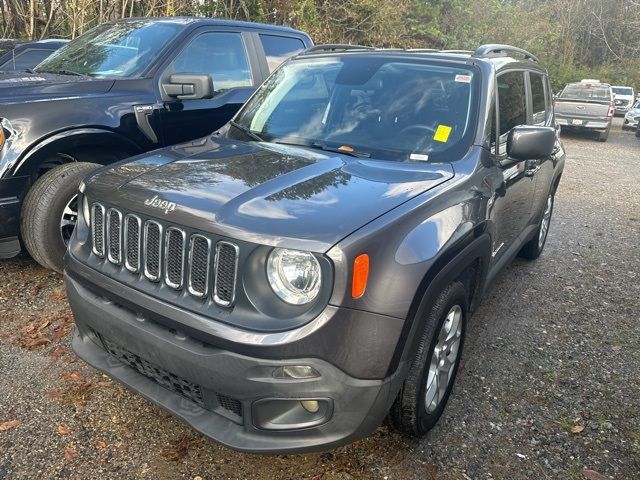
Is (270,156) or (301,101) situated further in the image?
(301,101)

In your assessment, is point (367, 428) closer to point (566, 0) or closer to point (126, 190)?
point (126, 190)

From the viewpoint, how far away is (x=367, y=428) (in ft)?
7.01

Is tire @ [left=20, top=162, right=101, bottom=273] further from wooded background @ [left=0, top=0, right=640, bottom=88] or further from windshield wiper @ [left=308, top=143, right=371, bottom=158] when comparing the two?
wooded background @ [left=0, top=0, right=640, bottom=88]

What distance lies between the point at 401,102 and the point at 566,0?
4134cm

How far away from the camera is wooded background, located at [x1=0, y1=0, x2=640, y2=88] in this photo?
11914 mm

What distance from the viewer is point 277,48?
5.74m

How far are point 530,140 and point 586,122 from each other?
655 inches

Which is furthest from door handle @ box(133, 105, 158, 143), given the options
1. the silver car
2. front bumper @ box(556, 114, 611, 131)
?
the silver car

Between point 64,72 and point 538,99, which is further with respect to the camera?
point 64,72

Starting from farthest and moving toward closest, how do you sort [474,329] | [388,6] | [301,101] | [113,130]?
1. [388,6]
2. [113,130]
3. [474,329]
4. [301,101]

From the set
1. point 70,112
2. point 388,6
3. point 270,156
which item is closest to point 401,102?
point 270,156

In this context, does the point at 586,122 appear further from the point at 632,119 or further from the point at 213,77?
the point at 213,77

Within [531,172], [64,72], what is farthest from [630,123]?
[64,72]

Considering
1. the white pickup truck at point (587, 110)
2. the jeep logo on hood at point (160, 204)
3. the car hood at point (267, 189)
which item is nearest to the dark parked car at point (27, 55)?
the car hood at point (267, 189)
